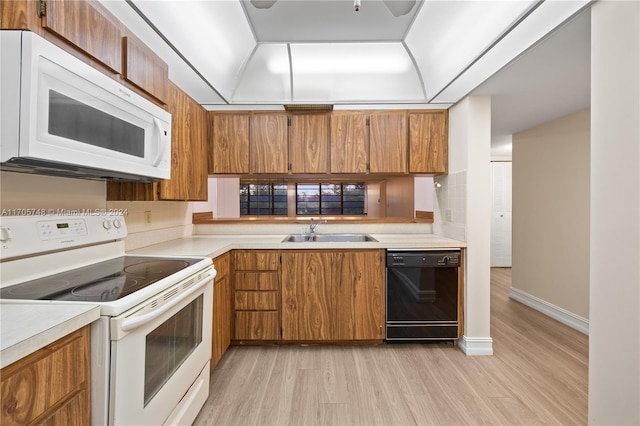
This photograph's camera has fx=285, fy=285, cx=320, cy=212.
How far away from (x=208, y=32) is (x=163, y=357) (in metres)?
1.93

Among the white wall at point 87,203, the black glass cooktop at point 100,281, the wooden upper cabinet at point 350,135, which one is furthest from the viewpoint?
the wooden upper cabinet at point 350,135

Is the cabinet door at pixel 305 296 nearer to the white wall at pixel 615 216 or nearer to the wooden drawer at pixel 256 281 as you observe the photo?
the wooden drawer at pixel 256 281

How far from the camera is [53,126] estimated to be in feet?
3.35

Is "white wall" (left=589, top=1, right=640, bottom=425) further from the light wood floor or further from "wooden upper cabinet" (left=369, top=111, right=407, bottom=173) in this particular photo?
"wooden upper cabinet" (left=369, top=111, right=407, bottom=173)

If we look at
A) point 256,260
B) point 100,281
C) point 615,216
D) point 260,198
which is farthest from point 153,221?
point 260,198

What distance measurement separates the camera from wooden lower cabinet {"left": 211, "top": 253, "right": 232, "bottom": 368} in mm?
2053

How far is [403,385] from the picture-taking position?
195 cm

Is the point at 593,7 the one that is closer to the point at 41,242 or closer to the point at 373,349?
the point at 373,349

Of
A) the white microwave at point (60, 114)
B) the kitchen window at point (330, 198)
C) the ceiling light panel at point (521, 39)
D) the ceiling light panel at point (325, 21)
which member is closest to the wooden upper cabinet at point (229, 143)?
the ceiling light panel at point (325, 21)

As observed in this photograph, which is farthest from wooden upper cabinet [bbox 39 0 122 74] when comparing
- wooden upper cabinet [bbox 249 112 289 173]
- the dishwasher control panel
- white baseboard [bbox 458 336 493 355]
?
white baseboard [bbox 458 336 493 355]

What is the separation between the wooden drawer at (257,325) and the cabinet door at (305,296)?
85 mm

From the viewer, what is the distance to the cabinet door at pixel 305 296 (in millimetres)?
2445

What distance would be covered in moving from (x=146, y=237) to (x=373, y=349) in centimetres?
207

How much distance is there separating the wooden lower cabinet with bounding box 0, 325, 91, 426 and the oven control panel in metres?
0.59
